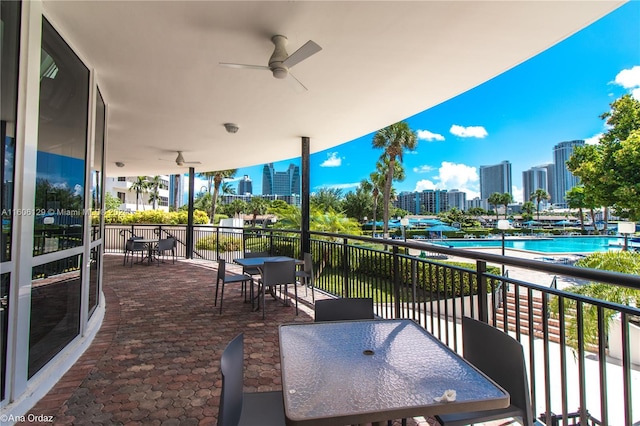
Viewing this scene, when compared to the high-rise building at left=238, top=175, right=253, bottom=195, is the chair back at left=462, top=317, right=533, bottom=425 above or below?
below

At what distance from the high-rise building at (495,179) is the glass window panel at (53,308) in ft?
203

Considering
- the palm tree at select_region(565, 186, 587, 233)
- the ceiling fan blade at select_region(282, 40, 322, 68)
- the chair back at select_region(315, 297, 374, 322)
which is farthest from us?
the palm tree at select_region(565, 186, 587, 233)

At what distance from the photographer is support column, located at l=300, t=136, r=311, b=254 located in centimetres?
552

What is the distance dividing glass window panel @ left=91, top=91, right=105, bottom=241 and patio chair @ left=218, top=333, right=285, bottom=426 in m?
2.82

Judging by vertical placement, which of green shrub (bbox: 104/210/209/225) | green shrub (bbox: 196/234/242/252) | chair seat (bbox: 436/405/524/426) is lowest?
chair seat (bbox: 436/405/524/426)

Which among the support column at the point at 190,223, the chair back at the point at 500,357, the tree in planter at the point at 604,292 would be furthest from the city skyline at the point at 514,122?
the chair back at the point at 500,357

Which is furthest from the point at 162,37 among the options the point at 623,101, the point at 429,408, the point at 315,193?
the point at 315,193

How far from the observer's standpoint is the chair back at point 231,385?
1046 millimetres

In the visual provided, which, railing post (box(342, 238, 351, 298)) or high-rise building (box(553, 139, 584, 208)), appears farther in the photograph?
high-rise building (box(553, 139, 584, 208))

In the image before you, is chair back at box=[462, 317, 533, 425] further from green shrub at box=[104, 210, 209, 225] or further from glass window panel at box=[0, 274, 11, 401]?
green shrub at box=[104, 210, 209, 225]

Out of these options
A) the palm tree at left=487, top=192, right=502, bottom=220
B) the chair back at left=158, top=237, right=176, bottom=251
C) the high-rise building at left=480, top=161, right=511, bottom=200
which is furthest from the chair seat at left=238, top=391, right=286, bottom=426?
the high-rise building at left=480, top=161, right=511, bottom=200

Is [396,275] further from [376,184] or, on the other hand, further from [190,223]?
[376,184]

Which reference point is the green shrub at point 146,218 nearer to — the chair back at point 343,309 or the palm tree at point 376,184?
the chair back at point 343,309

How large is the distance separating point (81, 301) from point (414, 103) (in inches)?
167
